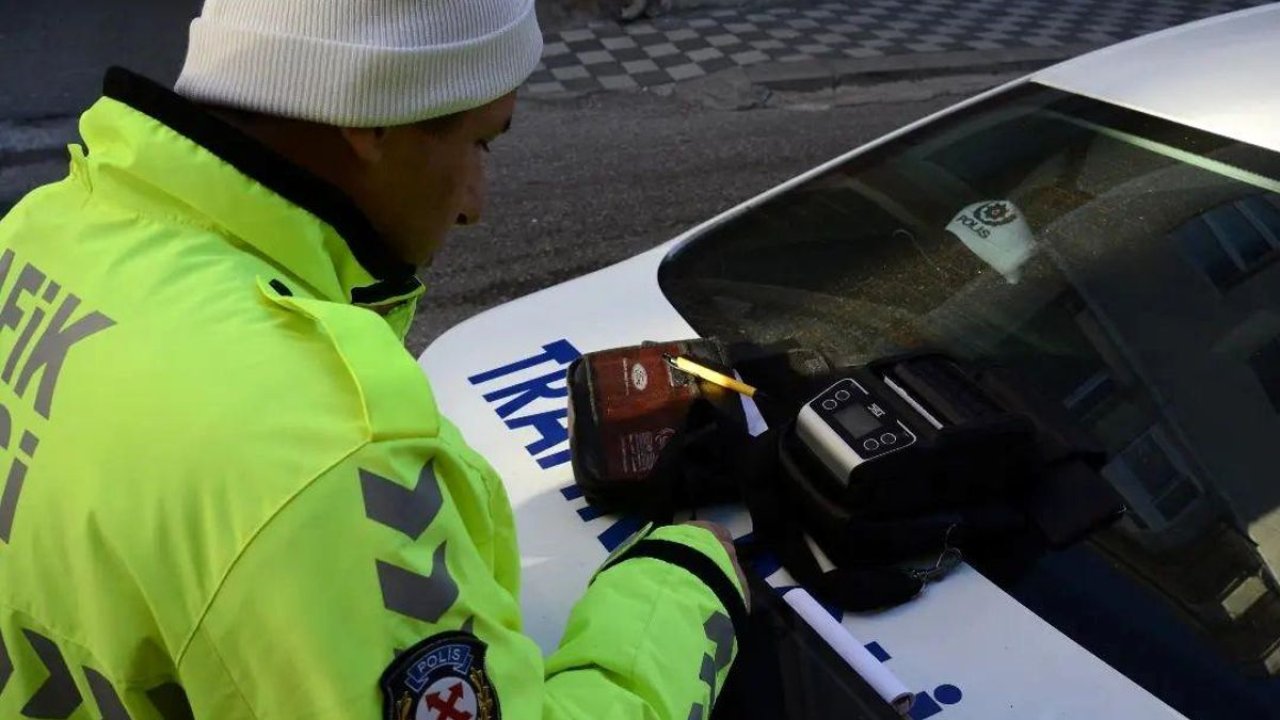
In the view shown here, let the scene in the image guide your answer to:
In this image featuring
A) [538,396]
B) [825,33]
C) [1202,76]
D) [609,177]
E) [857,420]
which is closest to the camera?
[857,420]

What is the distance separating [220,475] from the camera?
0.88 m

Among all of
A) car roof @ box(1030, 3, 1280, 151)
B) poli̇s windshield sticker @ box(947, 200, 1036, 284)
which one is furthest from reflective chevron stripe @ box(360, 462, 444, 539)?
car roof @ box(1030, 3, 1280, 151)

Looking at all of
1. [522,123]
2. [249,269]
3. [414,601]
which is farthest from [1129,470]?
[522,123]

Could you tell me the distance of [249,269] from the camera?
105 cm

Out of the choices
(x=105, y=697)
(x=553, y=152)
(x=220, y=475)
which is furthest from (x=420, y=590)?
(x=553, y=152)

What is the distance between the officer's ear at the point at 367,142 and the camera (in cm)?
111

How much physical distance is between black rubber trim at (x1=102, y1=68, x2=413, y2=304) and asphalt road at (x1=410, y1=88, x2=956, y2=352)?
2.58 m

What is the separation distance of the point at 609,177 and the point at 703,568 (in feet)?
13.4

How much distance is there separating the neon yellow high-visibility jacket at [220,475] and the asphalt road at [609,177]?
2632 mm

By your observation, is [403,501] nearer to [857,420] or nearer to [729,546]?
[729,546]

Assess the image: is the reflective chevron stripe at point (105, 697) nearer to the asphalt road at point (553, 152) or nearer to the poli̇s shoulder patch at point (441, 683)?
the poli̇s shoulder patch at point (441, 683)

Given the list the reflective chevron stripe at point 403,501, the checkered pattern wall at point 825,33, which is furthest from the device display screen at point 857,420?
the checkered pattern wall at point 825,33

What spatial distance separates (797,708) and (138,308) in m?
0.76

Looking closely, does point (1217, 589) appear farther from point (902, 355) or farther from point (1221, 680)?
point (902, 355)
